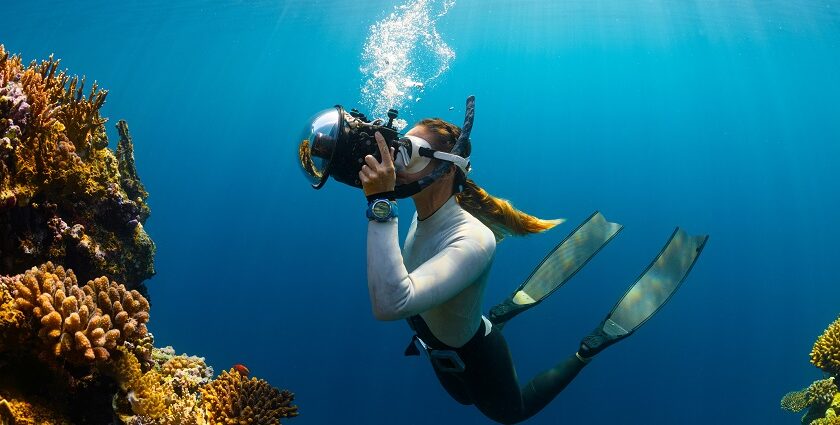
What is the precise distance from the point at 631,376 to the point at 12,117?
37.1m

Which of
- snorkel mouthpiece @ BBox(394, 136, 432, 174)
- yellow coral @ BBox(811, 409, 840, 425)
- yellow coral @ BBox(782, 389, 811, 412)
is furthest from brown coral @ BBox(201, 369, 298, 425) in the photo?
yellow coral @ BBox(782, 389, 811, 412)

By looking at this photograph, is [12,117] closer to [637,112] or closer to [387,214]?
[387,214]

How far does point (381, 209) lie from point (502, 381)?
2.42 m

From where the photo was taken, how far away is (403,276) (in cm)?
243

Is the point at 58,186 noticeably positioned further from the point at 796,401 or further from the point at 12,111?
the point at 796,401

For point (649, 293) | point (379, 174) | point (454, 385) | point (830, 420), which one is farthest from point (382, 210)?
point (830, 420)

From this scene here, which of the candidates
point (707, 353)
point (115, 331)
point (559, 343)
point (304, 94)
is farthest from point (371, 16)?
point (304, 94)

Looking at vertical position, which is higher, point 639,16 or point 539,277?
point 639,16

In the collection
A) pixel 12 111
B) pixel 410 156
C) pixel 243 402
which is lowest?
pixel 243 402

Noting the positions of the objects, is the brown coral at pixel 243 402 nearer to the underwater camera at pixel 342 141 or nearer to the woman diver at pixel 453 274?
the woman diver at pixel 453 274

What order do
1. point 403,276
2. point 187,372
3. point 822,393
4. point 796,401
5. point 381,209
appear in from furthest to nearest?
point 796,401
point 822,393
point 187,372
point 381,209
point 403,276

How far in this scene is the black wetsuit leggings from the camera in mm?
4047

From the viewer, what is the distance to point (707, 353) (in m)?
40.8

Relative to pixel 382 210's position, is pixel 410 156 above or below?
above
